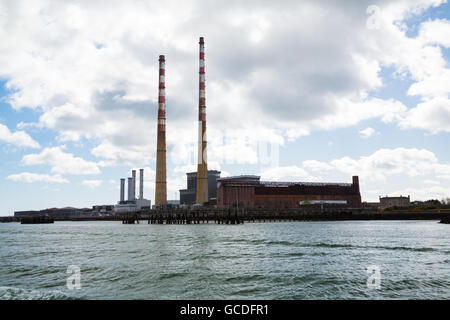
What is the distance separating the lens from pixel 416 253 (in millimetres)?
26375

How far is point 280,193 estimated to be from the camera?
464 ft

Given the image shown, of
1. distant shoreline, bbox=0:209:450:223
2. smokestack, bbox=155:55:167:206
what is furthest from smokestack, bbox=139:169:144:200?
smokestack, bbox=155:55:167:206

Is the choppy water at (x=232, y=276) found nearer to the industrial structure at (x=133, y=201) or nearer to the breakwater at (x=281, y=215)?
the breakwater at (x=281, y=215)

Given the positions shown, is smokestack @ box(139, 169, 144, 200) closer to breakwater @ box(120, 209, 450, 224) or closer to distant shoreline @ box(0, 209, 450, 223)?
breakwater @ box(120, 209, 450, 224)

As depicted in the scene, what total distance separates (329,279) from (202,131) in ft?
328

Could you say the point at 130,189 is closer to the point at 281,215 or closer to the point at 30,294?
the point at 281,215

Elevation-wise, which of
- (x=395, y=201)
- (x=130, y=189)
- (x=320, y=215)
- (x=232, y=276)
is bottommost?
(x=232, y=276)

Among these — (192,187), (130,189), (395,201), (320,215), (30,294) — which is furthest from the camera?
(130,189)

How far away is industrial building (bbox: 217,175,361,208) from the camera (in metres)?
133

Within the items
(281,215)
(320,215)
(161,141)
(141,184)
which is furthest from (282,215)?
(141,184)

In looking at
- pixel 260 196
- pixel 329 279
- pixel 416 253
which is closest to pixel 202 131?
pixel 260 196

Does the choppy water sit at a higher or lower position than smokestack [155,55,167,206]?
lower
